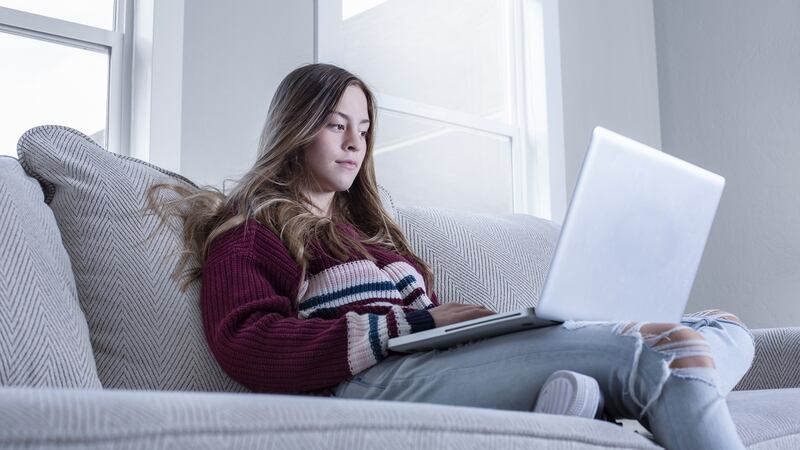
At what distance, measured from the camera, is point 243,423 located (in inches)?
25.5

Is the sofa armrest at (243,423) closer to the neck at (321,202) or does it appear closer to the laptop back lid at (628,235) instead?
the laptop back lid at (628,235)

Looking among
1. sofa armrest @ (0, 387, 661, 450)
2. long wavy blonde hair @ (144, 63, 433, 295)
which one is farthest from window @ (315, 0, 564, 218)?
sofa armrest @ (0, 387, 661, 450)

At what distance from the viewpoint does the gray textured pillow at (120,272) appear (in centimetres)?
131

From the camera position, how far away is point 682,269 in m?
1.26

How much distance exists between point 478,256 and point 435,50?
3.96 ft

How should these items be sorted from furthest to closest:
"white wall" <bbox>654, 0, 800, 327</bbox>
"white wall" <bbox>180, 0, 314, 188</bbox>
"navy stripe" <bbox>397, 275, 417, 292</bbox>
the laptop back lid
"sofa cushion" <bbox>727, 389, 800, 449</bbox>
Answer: "white wall" <bbox>654, 0, 800, 327</bbox>, "white wall" <bbox>180, 0, 314, 188</bbox>, "navy stripe" <bbox>397, 275, 417, 292</bbox>, "sofa cushion" <bbox>727, 389, 800, 449</bbox>, the laptop back lid

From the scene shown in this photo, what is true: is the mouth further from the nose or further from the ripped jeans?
the ripped jeans

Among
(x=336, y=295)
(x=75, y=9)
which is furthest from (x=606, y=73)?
(x=336, y=295)

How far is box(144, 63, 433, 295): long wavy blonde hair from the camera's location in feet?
4.88

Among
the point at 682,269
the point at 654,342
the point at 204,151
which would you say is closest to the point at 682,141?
the point at 204,151

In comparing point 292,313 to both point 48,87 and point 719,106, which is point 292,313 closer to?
point 48,87

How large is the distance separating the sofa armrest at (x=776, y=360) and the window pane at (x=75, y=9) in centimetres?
168

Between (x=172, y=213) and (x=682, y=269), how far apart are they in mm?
817

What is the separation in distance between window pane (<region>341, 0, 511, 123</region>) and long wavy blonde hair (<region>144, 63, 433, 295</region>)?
826 millimetres
